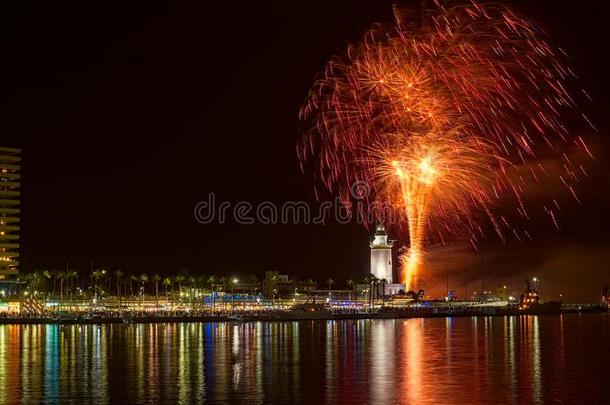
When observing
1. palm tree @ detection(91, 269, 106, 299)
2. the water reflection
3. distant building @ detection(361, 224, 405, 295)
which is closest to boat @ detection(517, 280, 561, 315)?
distant building @ detection(361, 224, 405, 295)

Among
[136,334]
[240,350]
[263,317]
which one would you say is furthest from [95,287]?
[240,350]

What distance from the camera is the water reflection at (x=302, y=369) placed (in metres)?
40.6

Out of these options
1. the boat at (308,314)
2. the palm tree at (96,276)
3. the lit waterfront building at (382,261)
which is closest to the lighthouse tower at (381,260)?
the lit waterfront building at (382,261)

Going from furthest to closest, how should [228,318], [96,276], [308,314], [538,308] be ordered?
1. [538,308]
2. [96,276]
3. [308,314]
4. [228,318]

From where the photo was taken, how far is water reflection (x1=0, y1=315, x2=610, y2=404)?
40.6 metres

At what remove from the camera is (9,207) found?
13662 cm

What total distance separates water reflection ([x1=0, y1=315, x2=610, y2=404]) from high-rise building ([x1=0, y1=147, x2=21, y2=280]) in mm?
58614

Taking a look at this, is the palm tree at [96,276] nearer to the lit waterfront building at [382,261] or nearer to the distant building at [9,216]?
the distant building at [9,216]

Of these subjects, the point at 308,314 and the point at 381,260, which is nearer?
the point at 308,314

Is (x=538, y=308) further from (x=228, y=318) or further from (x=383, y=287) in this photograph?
(x=228, y=318)

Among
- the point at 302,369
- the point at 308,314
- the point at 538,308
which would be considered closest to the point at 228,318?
the point at 308,314

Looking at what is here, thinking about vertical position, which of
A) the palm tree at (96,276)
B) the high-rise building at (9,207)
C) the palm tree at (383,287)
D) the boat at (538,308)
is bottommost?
the boat at (538,308)

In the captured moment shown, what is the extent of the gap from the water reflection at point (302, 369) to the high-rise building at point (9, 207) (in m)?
58.6

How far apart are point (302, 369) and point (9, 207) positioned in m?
94.8
